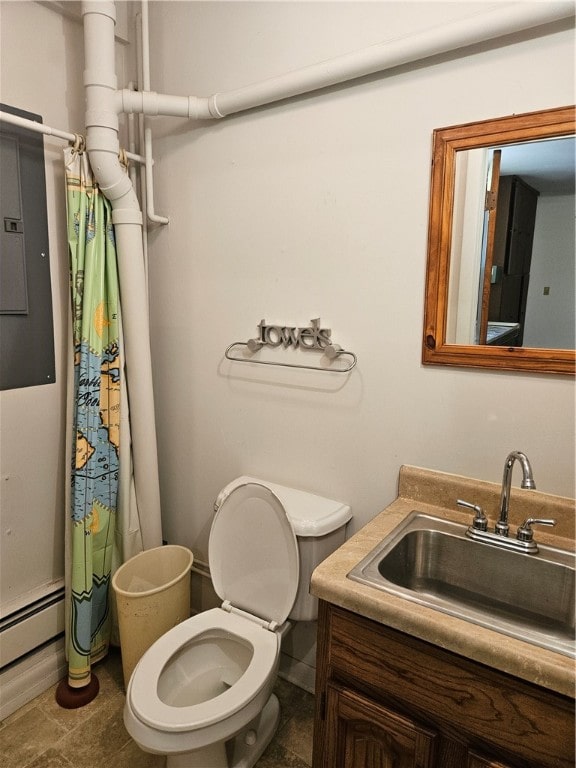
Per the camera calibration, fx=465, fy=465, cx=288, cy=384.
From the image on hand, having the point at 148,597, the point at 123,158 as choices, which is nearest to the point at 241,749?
the point at 148,597

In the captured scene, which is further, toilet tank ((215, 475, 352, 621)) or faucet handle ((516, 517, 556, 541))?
toilet tank ((215, 475, 352, 621))

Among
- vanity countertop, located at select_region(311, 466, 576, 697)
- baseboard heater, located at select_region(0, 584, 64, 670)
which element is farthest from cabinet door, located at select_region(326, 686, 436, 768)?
baseboard heater, located at select_region(0, 584, 64, 670)

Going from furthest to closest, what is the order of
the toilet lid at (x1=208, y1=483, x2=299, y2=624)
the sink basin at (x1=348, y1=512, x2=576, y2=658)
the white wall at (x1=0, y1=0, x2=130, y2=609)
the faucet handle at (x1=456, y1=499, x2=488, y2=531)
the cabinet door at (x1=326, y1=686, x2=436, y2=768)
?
1. the white wall at (x1=0, y1=0, x2=130, y2=609)
2. the toilet lid at (x1=208, y1=483, x2=299, y2=624)
3. the faucet handle at (x1=456, y1=499, x2=488, y2=531)
4. the sink basin at (x1=348, y1=512, x2=576, y2=658)
5. the cabinet door at (x1=326, y1=686, x2=436, y2=768)

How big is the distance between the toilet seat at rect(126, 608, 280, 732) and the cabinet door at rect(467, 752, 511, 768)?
1.89ft

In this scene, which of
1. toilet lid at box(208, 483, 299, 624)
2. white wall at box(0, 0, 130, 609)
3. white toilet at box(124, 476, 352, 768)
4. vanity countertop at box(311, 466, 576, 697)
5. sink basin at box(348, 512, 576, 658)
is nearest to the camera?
vanity countertop at box(311, 466, 576, 697)

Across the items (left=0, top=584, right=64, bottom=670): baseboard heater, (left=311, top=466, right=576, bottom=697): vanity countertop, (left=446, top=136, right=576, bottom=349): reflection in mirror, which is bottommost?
(left=0, top=584, right=64, bottom=670): baseboard heater

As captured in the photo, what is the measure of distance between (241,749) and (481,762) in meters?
0.90

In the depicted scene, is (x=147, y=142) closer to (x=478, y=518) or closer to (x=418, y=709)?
(x=478, y=518)

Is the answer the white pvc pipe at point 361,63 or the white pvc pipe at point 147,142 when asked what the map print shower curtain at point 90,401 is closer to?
the white pvc pipe at point 147,142

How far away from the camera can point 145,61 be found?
179 centimetres

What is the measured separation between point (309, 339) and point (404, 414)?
1.37 ft

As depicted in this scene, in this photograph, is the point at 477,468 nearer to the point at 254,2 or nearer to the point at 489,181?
the point at 489,181

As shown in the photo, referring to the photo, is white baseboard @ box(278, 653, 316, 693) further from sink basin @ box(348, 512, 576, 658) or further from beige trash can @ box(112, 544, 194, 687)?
sink basin @ box(348, 512, 576, 658)

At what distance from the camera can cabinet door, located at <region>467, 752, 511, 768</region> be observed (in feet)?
2.97
